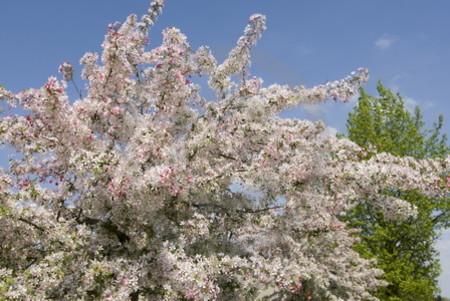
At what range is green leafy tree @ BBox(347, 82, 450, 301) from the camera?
842 inches

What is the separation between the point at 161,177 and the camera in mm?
7227

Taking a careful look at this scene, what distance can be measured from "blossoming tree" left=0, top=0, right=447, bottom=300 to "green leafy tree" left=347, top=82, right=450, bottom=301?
34.3 feet

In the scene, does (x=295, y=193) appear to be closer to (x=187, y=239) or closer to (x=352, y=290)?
(x=187, y=239)

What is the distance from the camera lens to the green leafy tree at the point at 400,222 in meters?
21.4

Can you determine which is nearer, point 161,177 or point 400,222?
point 161,177

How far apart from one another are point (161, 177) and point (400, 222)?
19.3m

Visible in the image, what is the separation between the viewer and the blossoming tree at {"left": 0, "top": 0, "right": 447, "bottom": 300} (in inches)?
320

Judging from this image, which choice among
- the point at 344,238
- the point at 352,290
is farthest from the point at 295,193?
the point at 352,290

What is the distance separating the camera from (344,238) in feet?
59.8

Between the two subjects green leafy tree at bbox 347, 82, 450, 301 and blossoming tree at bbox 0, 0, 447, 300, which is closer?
blossoming tree at bbox 0, 0, 447, 300

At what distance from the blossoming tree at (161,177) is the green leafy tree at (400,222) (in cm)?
1044

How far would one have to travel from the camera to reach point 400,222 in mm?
22469

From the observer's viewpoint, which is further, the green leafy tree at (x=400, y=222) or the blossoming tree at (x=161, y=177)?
the green leafy tree at (x=400, y=222)

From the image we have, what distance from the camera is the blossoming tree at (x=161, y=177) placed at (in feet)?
26.7
